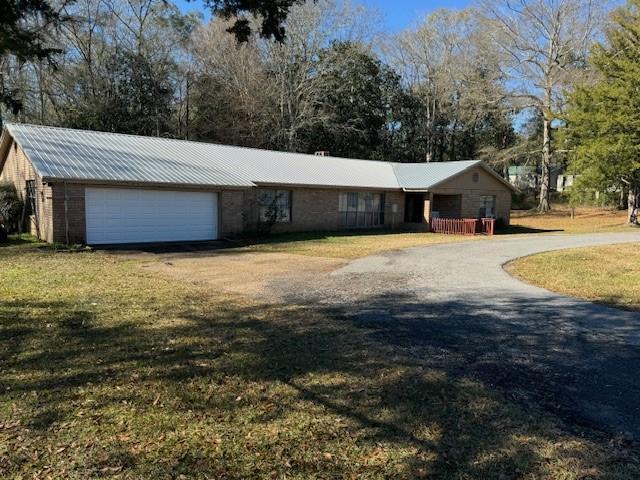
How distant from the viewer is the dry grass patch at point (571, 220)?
3112 centimetres

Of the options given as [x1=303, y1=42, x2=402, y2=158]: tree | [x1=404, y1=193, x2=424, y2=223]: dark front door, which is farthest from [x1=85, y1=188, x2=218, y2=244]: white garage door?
[x1=303, y1=42, x2=402, y2=158]: tree

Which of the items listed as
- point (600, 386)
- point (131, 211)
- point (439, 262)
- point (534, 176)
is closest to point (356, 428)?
point (600, 386)

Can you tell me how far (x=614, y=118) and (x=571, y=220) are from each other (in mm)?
10647

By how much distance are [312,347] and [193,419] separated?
6.84 ft

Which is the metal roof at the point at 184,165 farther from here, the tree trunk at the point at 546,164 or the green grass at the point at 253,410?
the tree trunk at the point at 546,164

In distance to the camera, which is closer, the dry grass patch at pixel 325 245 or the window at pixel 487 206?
the dry grass patch at pixel 325 245

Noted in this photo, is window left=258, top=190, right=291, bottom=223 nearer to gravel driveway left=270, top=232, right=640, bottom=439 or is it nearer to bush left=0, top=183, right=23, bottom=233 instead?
bush left=0, top=183, right=23, bottom=233

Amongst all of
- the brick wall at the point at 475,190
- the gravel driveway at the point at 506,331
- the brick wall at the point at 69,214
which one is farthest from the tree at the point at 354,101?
the gravel driveway at the point at 506,331

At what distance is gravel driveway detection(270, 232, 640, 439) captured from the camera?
15.3 ft

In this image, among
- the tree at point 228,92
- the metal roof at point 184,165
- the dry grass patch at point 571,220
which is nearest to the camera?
the metal roof at point 184,165

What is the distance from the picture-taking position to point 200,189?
1878 centimetres

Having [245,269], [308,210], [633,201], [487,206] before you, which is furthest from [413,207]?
[245,269]

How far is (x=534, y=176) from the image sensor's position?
56.1m

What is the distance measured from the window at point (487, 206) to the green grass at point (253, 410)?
25.2 metres
